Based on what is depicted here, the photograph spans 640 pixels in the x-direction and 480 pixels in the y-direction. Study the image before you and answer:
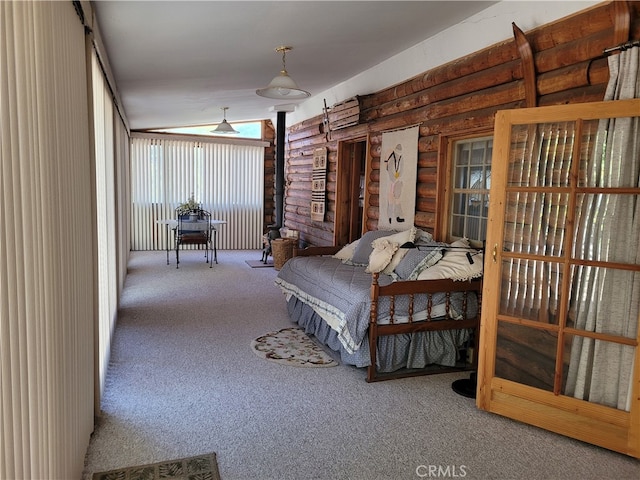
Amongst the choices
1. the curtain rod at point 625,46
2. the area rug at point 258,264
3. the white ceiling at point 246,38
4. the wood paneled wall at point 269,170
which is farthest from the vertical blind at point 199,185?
the curtain rod at point 625,46

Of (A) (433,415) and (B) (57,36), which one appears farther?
(A) (433,415)

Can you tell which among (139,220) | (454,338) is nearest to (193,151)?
(139,220)

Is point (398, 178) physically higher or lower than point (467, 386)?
higher

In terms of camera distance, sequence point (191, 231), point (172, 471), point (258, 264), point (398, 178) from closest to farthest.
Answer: point (172, 471), point (398, 178), point (191, 231), point (258, 264)

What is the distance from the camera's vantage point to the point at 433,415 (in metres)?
3.04

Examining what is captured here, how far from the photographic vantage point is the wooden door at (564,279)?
2645 mm

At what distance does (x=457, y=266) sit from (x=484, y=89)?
1474 millimetres

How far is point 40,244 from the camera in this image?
158 cm

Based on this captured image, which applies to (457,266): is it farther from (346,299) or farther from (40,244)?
(40,244)

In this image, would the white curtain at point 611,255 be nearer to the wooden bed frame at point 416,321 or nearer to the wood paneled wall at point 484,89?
the wood paneled wall at point 484,89

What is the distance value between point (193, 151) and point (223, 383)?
7.25 meters

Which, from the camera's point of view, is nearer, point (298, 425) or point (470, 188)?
point (298, 425)

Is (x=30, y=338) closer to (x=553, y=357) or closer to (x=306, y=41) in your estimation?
(x=553, y=357)

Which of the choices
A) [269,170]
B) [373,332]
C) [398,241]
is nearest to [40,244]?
[373,332]
